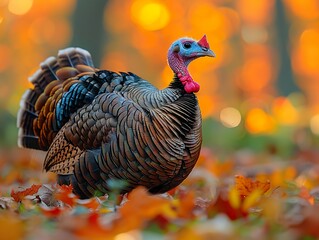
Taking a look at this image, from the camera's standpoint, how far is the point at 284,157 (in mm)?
11391

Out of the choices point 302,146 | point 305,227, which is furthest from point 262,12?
point 305,227

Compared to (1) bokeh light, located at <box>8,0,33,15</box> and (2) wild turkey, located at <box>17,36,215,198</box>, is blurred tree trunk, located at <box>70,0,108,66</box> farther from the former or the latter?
(2) wild turkey, located at <box>17,36,215,198</box>

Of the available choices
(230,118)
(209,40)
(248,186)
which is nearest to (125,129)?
(248,186)

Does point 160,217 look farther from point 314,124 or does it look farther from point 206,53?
point 314,124

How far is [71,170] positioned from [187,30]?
3036 centimetres

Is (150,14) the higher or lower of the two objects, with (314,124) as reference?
lower

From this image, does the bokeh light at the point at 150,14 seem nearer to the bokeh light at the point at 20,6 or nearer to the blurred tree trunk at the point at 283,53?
the bokeh light at the point at 20,6

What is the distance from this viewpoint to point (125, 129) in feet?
16.8

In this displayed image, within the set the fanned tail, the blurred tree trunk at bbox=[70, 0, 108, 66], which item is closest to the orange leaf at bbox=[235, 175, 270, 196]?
the fanned tail

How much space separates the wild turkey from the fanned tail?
3 centimetres

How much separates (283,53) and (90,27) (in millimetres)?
8655

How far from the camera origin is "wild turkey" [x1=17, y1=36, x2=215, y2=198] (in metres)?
5.08

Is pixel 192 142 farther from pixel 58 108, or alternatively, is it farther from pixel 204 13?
pixel 204 13

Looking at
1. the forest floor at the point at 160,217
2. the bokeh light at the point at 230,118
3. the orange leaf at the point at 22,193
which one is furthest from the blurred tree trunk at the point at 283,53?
the orange leaf at the point at 22,193
